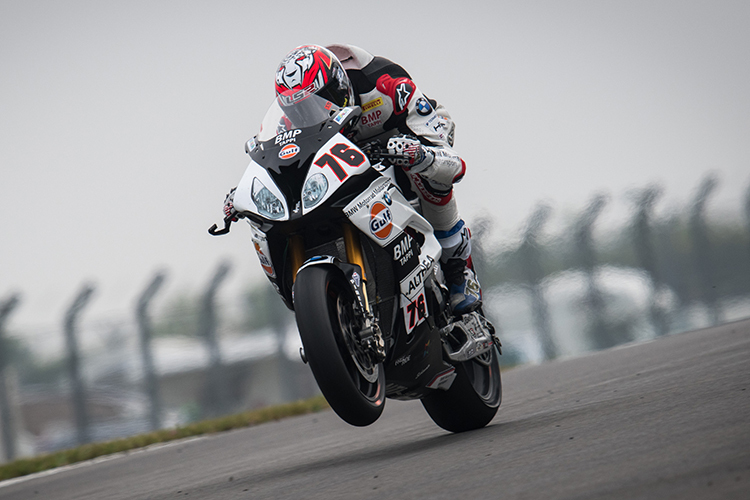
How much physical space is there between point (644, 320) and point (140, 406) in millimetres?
8616

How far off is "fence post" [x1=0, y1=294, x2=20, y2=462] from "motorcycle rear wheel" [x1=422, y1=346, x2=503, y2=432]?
7913mm

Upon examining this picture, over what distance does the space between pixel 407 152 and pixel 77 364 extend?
8.66 metres

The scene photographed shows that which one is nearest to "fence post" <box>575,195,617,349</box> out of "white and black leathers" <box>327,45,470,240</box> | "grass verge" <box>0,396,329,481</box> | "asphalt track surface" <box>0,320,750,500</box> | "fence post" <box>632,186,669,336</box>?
"fence post" <box>632,186,669,336</box>

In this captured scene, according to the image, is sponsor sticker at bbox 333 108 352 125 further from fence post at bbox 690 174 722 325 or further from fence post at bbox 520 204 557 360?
fence post at bbox 690 174 722 325

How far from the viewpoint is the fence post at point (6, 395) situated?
424 inches

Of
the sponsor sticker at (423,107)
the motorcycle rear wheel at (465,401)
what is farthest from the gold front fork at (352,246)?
the motorcycle rear wheel at (465,401)

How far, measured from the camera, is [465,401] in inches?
173

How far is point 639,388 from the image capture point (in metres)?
4.79

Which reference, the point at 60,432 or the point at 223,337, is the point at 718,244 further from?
the point at 60,432

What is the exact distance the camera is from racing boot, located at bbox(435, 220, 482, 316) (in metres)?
4.65

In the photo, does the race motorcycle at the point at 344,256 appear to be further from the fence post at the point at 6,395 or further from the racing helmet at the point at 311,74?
the fence post at the point at 6,395

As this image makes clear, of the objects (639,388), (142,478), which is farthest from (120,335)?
(639,388)

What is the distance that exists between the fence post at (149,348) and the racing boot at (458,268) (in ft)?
24.2

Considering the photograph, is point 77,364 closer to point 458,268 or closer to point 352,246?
point 458,268
